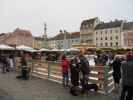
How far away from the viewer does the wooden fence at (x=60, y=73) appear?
28.8ft

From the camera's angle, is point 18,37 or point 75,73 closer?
point 75,73

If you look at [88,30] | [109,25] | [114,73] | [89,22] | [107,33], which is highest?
[89,22]

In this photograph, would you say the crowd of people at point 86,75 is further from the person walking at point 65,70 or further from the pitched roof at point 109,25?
the pitched roof at point 109,25

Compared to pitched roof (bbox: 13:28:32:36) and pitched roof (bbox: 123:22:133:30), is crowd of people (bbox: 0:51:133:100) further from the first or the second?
pitched roof (bbox: 13:28:32:36)

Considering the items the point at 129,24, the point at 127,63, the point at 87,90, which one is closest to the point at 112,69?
the point at 87,90

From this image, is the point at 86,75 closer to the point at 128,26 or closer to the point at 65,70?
the point at 65,70

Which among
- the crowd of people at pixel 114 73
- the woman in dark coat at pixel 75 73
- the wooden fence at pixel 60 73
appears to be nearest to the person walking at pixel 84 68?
the crowd of people at pixel 114 73

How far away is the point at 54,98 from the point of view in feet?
26.4

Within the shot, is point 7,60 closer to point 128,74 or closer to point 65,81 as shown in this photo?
point 65,81

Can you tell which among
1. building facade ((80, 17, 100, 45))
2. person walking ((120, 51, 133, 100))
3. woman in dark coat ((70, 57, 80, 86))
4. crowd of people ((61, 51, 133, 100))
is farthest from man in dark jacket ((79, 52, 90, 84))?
building facade ((80, 17, 100, 45))

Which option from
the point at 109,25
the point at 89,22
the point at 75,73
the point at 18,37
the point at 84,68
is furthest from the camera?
the point at 18,37

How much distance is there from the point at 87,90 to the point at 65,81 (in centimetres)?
174

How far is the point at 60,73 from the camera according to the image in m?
11.8

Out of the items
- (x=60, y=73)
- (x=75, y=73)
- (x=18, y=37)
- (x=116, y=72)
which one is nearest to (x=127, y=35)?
(x=18, y=37)
